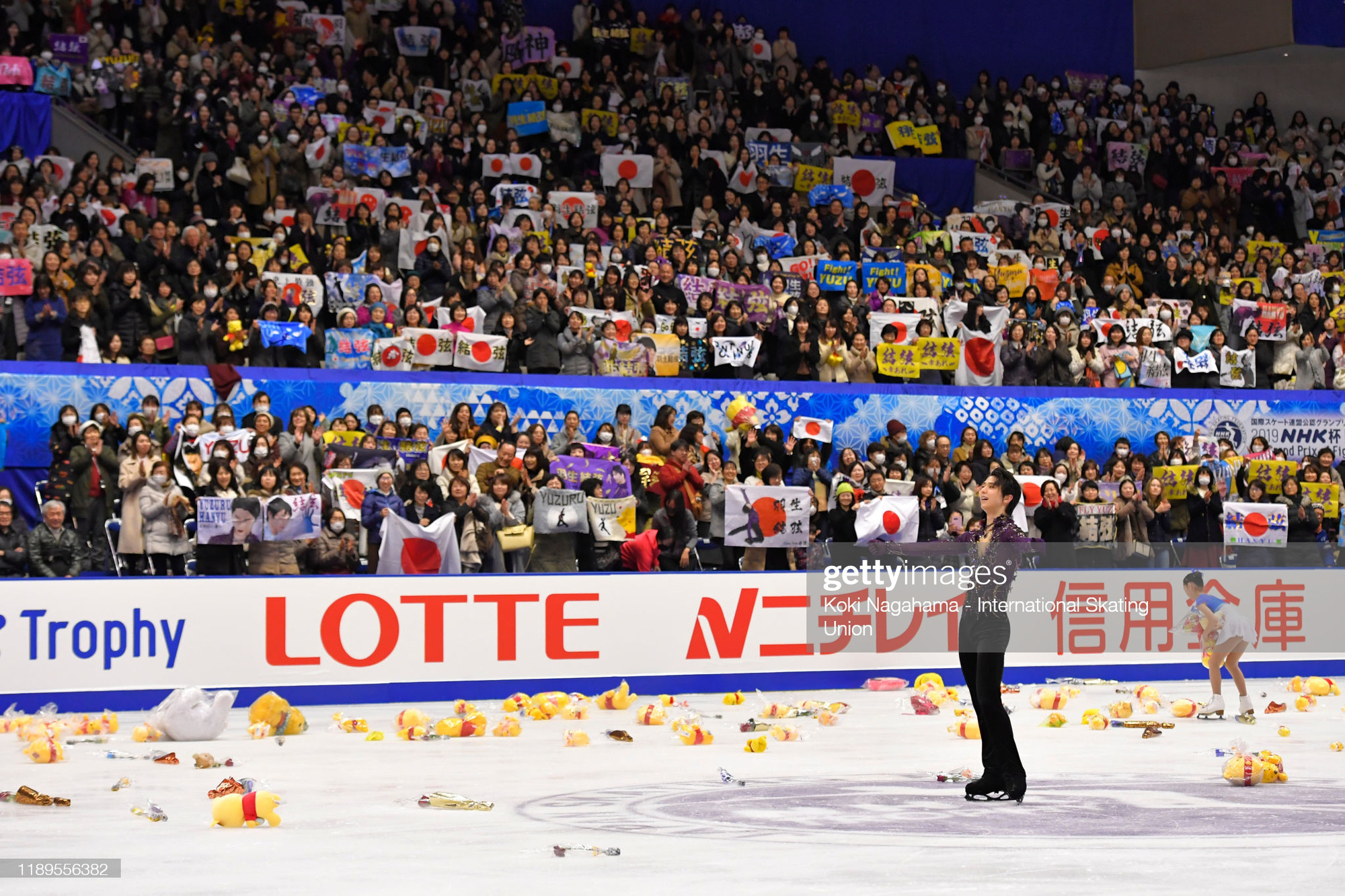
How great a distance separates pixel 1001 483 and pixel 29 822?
17.9 feet

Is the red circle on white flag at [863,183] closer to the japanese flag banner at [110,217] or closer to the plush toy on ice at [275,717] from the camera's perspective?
the japanese flag banner at [110,217]

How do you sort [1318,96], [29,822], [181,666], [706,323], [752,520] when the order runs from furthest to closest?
[1318,96] < [706,323] < [752,520] < [181,666] < [29,822]

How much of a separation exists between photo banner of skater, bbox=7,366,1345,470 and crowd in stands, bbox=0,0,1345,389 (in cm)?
65

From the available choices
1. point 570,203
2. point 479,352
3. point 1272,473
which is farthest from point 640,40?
point 1272,473

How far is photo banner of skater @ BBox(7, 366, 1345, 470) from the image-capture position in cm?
1655

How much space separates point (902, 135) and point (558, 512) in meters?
14.6

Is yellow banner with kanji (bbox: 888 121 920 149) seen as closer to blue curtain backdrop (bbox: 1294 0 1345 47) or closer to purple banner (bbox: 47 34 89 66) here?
blue curtain backdrop (bbox: 1294 0 1345 47)

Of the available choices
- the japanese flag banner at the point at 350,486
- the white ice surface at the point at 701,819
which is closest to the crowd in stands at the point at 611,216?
the japanese flag banner at the point at 350,486

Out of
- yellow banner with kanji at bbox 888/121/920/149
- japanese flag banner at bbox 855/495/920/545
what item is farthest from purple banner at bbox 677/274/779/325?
yellow banner with kanji at bbox 888/121/920/149

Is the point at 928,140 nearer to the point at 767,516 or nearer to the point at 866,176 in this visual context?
the point at 866,176

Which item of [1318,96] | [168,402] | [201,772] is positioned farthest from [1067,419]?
[1318,96]

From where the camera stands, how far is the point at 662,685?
1559 centimetres

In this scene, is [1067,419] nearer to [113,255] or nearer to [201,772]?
[113,255]

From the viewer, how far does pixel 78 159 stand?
71.5 ft
